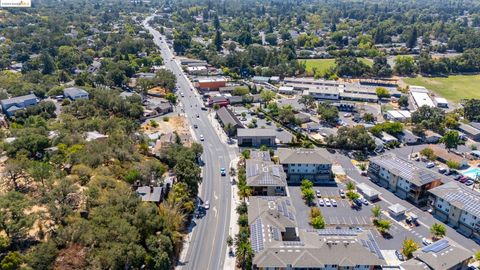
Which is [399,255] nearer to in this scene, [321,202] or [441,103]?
[321,202]

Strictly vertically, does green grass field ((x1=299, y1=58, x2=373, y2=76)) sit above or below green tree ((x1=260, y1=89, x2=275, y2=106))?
above

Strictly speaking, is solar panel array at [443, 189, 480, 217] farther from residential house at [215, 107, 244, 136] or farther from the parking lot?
residential house at [215, 107, 244, 136]

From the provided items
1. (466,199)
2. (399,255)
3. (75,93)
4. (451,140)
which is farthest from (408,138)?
(75,93)

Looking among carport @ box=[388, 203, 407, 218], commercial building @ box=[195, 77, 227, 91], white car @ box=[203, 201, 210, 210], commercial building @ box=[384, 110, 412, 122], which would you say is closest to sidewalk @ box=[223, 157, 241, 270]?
white car @ box=[203, 201, 210, 210]

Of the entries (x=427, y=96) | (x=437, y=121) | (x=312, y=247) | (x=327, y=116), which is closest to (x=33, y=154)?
(x=312, y=247)

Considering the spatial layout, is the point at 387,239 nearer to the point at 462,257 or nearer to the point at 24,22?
the point at 462,257

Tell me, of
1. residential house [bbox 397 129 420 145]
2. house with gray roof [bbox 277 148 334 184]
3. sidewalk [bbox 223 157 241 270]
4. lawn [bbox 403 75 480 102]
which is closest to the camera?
sidewalk [bbox 223 157 241 270]
